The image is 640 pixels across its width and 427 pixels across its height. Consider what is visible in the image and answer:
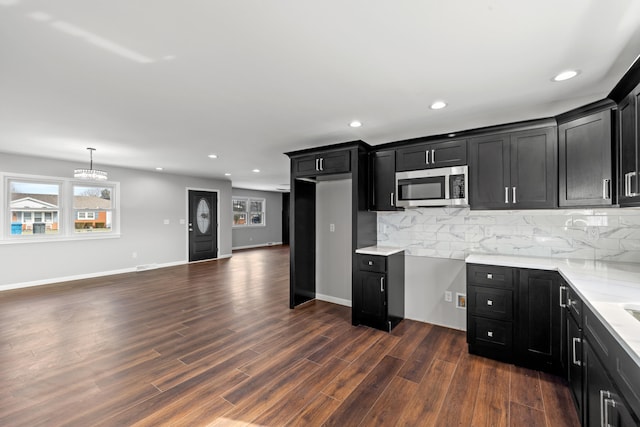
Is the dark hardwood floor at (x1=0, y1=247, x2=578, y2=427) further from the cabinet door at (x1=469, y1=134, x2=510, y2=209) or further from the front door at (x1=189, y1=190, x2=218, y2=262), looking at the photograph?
the front door at (x1=189, y1=190, x2=218, y2=262)

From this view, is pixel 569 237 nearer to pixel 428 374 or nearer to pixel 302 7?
pixel 428 374

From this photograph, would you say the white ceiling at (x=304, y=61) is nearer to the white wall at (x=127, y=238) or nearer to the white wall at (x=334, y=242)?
the white wall at (x=334, y=242)

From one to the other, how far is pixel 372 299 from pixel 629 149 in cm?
262

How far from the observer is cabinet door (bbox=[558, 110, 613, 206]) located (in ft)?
7.75

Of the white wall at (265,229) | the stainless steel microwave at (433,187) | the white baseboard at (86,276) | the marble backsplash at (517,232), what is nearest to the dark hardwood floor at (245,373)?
the marble backsplash at (517,232)

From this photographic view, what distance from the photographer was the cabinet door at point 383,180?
3.71m

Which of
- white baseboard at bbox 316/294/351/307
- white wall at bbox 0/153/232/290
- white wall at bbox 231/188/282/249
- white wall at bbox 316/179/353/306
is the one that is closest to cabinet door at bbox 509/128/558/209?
white wall at bbox 316/179/353/306

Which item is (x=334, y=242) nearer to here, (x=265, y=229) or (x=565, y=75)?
(x=565, y=75)

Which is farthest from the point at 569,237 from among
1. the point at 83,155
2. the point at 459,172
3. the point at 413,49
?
the point at 83,155

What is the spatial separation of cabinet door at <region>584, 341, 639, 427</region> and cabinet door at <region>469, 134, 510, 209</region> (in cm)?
165

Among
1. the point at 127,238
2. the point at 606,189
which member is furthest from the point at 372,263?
the point at 127,238

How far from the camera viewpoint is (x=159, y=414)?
1.98 meters

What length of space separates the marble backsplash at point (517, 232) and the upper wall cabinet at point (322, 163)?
96 cm

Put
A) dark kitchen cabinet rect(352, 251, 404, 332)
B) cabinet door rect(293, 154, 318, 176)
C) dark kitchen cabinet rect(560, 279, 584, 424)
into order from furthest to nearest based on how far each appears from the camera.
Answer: cabinet door rect(293, 154, 318, 176) → dark kitchen cabinet rect(352, 251, 404, 332) → dark kitchen cabinet rect(560, 279, 584, 424)
